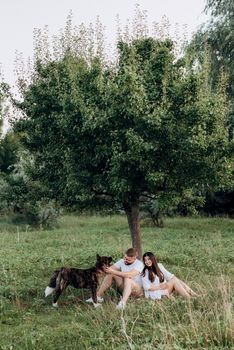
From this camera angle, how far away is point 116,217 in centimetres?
3544

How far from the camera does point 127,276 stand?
1171cm

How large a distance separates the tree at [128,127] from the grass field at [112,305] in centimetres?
245

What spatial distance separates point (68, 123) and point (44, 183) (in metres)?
2.69

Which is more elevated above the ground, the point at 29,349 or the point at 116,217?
the point at 116,217

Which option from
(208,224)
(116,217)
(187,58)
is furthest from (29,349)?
(116,217)

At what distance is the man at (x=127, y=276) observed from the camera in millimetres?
11688

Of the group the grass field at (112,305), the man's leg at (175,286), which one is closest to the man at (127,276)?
the grass field at (112,305)

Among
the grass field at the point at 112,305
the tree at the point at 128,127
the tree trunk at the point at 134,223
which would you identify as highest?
the tree at the point at 128,127

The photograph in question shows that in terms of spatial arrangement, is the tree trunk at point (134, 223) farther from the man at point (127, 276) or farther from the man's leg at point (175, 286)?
the man's leg at point (175, 286)

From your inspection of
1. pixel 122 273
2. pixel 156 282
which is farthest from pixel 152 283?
pixel 122 273

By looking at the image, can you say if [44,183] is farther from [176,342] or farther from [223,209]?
[223,209]

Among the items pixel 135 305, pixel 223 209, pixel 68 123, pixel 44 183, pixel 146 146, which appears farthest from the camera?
pixel 223 209

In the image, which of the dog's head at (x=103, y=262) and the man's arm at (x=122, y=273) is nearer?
the man's arm at (x=122, y=273)

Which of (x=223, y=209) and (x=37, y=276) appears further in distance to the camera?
(x=223, y=209)
